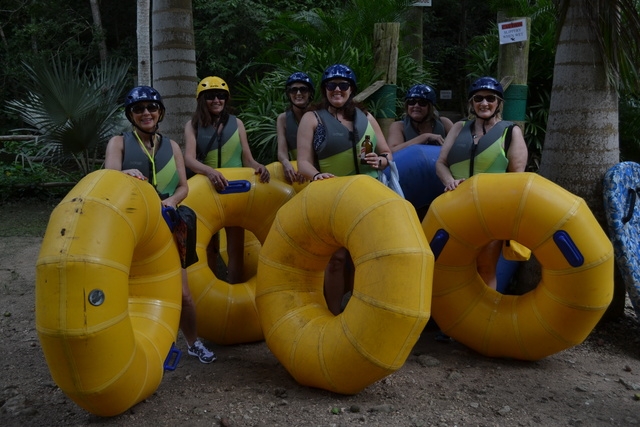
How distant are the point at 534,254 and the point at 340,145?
63.7 inches

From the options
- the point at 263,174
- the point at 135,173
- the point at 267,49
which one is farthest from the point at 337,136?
the point at 267,49

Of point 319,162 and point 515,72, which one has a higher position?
point 515,72

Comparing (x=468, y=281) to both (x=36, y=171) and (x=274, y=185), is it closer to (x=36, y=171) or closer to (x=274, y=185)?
(x=274, y=185)

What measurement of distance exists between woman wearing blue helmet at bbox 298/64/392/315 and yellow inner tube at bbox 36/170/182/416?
1.29m

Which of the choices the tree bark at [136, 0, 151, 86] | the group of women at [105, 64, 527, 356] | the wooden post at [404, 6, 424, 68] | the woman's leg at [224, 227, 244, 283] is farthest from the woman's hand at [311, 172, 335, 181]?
the tree bark at [136, 0, 151, 86]

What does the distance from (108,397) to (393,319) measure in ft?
5.63

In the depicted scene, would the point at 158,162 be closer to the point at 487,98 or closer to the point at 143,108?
the point at 143,108

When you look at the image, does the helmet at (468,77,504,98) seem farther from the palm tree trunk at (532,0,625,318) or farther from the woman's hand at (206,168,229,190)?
the woman's hand at (206,168,229,190)

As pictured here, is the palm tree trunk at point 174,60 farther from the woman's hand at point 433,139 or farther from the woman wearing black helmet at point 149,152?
the woman's hand at point 433,139

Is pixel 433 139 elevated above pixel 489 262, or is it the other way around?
pixel 433 139

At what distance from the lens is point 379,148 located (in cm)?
512

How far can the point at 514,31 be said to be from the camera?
21.9ft

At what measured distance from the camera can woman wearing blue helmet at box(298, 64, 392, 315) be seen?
16.2 ft

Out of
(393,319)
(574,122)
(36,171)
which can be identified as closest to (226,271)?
(393,319)
